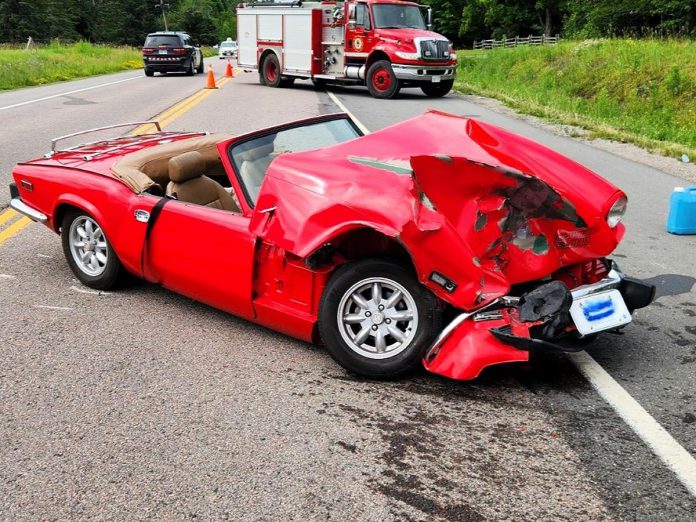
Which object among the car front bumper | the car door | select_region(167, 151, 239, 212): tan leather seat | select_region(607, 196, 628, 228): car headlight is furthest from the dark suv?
select_region(607, 196, 628, 228): car headlight

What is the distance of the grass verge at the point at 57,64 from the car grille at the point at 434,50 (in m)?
14.3

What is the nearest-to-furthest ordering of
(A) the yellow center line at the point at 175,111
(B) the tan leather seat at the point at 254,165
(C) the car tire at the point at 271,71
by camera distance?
(B) the tan leather seat at the point at 254,165 → (A) the yellow center line at the point at 175,111 → (C) the car tire at the point at 271,71

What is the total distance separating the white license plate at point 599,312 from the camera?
11.9 feet

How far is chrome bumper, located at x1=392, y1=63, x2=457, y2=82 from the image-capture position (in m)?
21.0

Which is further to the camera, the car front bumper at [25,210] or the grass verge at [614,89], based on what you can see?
the grass verge at [614,89]

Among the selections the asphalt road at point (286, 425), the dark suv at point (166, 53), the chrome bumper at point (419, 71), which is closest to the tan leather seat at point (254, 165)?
the asphalt road at point (286, 425)

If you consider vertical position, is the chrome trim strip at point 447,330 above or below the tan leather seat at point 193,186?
below

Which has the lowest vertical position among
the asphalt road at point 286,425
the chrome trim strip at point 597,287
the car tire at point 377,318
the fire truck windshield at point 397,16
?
the asphalt road at point 286,425

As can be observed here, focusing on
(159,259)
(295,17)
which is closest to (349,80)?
(295,17)

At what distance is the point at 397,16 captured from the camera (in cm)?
2192

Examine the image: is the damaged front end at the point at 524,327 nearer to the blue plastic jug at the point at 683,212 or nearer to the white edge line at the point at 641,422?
the white edge line at the point at 641,422

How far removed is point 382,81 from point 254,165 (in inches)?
701

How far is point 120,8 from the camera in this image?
92125 mm

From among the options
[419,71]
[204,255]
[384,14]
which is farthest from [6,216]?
[384,14]
